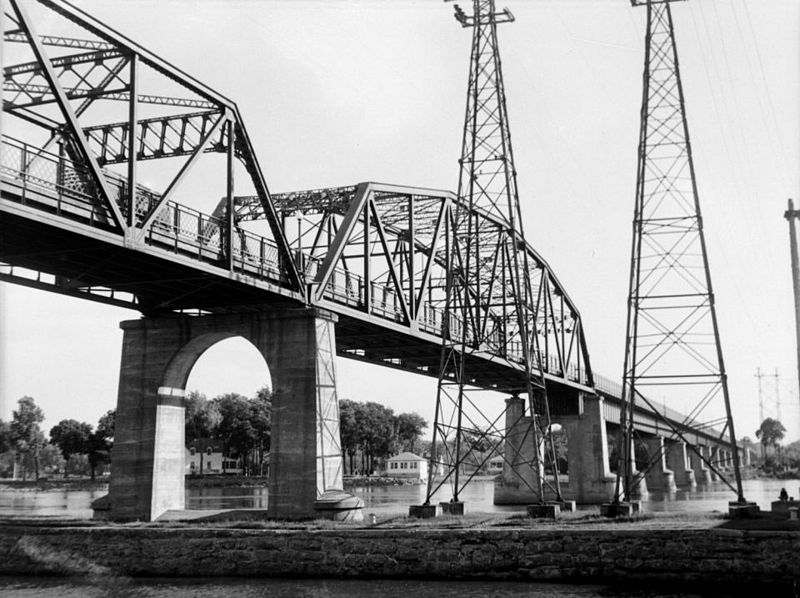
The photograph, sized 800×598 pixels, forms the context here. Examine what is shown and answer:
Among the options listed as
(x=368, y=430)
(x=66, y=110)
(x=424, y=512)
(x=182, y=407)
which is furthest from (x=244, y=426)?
(x=66, y=110)

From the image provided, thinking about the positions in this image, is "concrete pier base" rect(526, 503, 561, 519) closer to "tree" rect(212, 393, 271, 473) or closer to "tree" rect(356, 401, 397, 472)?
"tree" rect(212, 393, 271, 473)

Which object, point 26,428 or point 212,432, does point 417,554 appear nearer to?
point 212,432

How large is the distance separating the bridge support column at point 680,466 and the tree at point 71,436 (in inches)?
3979

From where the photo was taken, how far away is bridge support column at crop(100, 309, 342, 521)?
3916cm

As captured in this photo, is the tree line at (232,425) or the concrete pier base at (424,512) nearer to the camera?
the concrete pier base at (424,512)

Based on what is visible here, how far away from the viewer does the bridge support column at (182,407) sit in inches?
1542

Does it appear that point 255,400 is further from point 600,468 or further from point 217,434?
point 600,468

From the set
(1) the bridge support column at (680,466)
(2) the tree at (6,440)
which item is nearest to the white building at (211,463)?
→ (2) the tree at (6,440)

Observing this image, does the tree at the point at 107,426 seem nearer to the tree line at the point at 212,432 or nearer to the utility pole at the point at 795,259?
the tree line at the point at 212,432

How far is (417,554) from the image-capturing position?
97.8 ft

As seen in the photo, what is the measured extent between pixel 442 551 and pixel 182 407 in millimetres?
18662

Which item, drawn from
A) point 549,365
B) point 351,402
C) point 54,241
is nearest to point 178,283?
point 54,241

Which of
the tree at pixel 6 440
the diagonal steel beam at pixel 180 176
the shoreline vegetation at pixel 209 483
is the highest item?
the diagonal steel beam at pixel 180 176

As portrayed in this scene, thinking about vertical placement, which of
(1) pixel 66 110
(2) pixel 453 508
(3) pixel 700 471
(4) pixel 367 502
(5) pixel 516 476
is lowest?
(4) pixel 367 502
